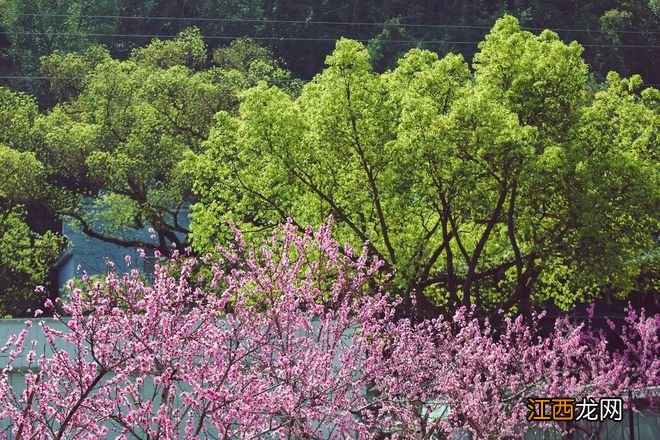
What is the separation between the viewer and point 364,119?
24281mm

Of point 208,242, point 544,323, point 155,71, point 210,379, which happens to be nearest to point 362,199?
point 208,242

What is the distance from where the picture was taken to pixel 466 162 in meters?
23.2

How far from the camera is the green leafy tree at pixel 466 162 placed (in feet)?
75.6

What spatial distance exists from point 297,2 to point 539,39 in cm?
4215

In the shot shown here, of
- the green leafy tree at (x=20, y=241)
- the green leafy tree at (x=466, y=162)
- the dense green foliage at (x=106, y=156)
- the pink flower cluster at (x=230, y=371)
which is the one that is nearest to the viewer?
the pink flower cluster at (x=230, y=371)

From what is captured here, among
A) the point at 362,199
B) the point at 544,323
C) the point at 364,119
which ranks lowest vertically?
the point at 544,323

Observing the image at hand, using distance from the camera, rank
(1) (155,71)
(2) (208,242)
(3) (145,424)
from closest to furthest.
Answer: (3) (145,424), (2) (208,242), (1) (155,71)

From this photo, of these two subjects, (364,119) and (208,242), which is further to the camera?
(208,242)

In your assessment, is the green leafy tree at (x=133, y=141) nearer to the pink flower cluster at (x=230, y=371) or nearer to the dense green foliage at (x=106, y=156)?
the dense green foliage at (x=106, y=156)

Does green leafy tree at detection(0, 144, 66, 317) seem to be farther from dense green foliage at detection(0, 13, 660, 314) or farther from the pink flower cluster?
the pink flower cluster

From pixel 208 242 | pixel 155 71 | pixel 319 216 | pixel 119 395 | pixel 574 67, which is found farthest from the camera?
pixel 155 71


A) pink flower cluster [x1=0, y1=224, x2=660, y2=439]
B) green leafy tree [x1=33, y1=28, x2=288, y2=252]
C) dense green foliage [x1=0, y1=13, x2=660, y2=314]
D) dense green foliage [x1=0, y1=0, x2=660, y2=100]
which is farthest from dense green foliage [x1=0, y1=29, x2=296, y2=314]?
pink flower cluster [x1=0, y1=224, x2=660, y2=439]

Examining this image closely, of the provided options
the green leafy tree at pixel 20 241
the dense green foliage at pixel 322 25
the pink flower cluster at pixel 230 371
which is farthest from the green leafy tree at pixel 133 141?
the pink flower cluster at pixel 230 371

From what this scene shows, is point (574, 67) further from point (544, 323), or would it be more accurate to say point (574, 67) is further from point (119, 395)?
point (119, 395)
